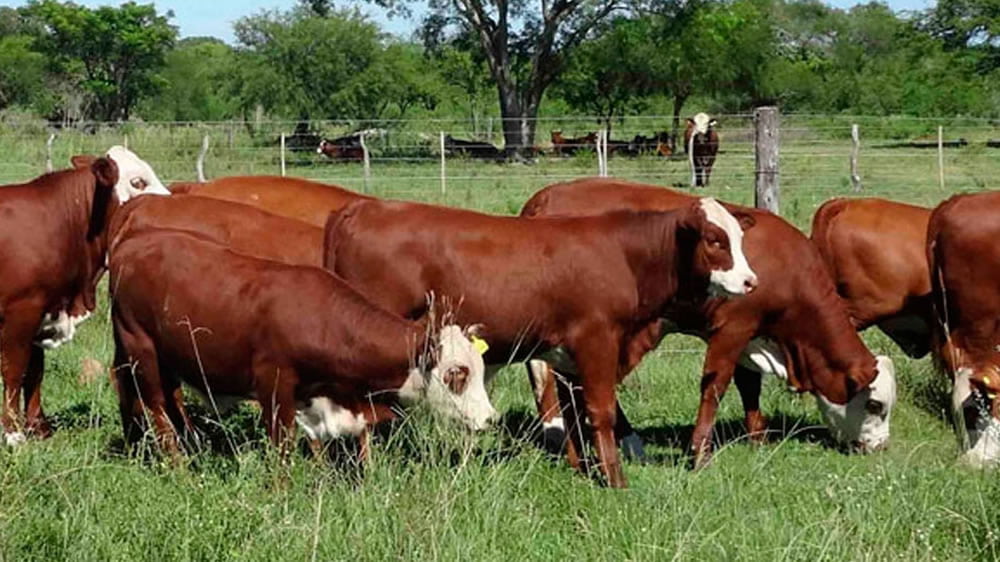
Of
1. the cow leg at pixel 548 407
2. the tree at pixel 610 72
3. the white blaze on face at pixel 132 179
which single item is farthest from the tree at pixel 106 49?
the cow leg at pixel 548 407

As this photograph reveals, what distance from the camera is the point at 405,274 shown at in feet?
23.5

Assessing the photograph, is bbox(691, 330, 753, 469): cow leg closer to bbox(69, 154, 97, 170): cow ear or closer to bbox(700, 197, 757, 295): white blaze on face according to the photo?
bbox(700, 197, 757, 295): white blaze on face

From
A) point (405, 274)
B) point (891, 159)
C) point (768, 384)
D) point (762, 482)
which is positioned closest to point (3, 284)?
point (405, 274)

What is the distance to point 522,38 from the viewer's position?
44812mm

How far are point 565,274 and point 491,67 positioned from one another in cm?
3616

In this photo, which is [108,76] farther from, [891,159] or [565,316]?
[565,316]

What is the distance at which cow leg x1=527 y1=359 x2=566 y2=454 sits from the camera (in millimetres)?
7891

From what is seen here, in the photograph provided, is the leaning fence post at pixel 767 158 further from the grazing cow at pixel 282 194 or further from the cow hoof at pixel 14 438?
the cow hoof at pixel 14 438

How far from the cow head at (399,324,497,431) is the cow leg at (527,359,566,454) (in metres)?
1.39

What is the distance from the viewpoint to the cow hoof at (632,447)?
7.79 m

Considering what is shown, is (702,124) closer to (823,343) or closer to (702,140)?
(702,140)

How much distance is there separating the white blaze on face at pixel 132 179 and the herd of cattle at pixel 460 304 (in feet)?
0.06

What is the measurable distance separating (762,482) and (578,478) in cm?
86

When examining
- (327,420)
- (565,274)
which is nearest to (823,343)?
(565,274)
